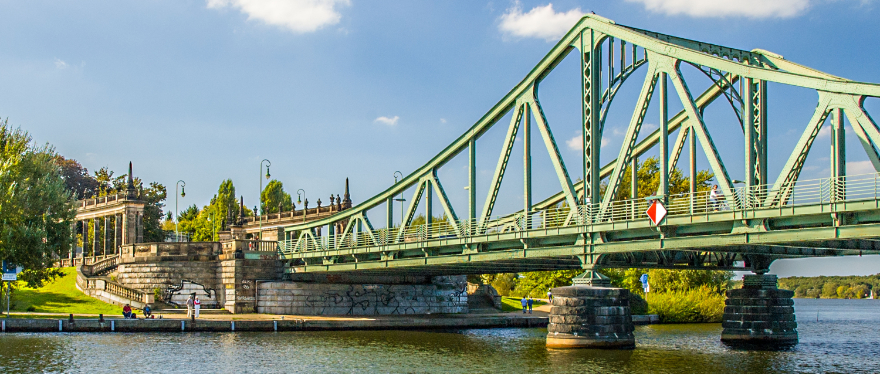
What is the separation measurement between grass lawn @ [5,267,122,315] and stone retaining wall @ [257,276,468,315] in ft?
34.5

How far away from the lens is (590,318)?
38.1 meters

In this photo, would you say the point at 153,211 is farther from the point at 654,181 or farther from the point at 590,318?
the point at 590,318

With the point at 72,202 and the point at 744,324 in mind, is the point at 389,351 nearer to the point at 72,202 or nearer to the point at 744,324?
the point at 744,324

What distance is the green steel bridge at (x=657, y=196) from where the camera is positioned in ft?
108

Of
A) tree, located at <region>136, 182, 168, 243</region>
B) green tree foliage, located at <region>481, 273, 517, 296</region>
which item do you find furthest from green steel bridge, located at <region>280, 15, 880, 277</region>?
tree, located at <region>136, 182, 168, 243</region>

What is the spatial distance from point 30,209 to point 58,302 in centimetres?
971

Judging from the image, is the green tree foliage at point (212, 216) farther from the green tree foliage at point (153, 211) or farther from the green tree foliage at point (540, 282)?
the green tree foliage at point (540, 282)

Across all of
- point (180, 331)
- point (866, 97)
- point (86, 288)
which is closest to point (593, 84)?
point (866, 97)

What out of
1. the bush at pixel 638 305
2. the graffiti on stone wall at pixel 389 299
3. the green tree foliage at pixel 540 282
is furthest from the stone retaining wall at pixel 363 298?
the bush at pixel 638 305

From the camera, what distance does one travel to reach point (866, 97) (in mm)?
31797

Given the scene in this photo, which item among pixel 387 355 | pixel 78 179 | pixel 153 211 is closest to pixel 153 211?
pixel 153 211

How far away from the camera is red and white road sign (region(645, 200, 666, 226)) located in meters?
35.6

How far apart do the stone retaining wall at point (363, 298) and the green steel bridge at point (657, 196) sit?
265 inches

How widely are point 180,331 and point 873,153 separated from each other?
36465mm
